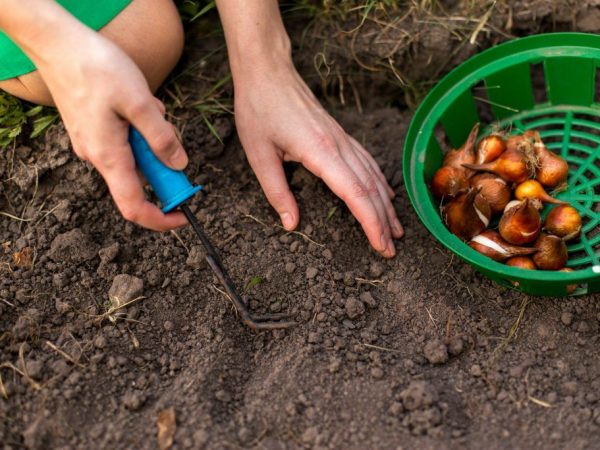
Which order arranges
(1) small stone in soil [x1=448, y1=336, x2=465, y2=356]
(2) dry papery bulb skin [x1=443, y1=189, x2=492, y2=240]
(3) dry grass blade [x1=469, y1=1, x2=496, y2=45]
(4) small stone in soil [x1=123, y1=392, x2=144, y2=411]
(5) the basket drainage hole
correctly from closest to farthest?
(4) small stone in soil [x1=123, y1=392, x2=144, y2=411]
(1) small stone in soil [x1=448, y1=336, x2=465, y2=356]
(2) dry papery bulb skin [x1=443, y1=189, x2=492, y2=240]
(3) dry grass blade [x1=469, y1=1, x2=496, y2=45]
(5) the basket drainage hole

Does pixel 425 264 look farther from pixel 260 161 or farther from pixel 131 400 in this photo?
pixel 131 400

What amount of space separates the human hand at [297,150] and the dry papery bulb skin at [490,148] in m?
0.23

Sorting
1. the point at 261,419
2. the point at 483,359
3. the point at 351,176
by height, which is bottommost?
the point at 483,359

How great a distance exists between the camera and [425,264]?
1524 millimetres

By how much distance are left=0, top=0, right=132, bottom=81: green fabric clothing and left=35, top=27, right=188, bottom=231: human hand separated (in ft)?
1.21

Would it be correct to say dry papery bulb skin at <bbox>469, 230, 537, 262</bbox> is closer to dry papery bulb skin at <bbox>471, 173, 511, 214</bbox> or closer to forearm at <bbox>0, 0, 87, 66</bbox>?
dry papery bulb skin at <bbox>471, 173, 511, 214</bbox>

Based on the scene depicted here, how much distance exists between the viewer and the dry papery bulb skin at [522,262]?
4.75ft

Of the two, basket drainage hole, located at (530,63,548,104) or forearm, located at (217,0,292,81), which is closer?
forearm, located at (217,0,292,81)

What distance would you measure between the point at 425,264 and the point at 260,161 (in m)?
0.42

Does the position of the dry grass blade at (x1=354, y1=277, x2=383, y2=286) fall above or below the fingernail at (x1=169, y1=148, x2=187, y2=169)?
below

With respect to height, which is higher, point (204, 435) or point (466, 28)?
point (466, 28)

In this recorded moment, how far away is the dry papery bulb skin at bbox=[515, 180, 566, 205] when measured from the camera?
1511mm

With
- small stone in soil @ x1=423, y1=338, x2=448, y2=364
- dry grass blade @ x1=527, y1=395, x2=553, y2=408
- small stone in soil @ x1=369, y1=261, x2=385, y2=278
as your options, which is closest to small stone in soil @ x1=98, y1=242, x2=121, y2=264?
small stone in soil @ x1=369, y1=261, x2=385, y2=278

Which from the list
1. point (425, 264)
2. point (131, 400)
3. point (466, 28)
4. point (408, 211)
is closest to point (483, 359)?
point (425, 264)
